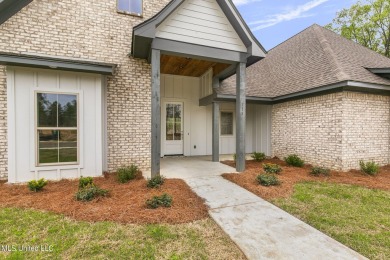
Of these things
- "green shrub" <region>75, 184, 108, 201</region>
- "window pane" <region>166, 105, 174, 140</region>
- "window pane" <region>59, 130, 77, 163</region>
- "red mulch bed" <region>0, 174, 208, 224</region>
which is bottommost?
"red mulch bed" <region>0, 174, 208, 224</region>

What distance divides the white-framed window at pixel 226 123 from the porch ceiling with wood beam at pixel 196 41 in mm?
4635


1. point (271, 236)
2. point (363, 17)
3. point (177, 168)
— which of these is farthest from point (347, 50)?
point (363, 17)

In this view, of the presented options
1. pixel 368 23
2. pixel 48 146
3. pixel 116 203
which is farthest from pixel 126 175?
pixel 368 23

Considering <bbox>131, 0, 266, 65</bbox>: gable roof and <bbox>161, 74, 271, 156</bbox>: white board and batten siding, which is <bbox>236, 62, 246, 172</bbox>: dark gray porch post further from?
<bbox>161, 74, 271, 156</bbox>: white board and batten siding

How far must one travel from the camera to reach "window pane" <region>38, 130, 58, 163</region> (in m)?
5.20

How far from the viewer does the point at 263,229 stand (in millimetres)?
3055

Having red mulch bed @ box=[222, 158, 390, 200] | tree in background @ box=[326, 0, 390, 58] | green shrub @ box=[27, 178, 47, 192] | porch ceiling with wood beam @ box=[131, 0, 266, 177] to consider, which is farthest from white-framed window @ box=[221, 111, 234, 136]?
tree in background @ box=[326, 0, 390, 58]

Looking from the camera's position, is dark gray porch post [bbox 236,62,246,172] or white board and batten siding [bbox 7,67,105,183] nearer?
white board and batten siding [bbox 7,67,105,183]

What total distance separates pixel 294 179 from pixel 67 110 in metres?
6.94

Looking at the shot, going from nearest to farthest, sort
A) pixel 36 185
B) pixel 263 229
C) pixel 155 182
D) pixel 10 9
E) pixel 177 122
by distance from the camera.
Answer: pixel 263 229, pixel 36 185, pixel 155 182, pixel 10 9, pixel 177 122

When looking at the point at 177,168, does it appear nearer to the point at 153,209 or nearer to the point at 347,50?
the point at 153,209

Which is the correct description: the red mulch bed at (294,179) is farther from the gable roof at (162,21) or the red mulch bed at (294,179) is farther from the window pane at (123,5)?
the window pane at (123,5)

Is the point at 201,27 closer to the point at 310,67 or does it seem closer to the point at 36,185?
the point at 36,185

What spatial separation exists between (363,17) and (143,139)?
994 inches
